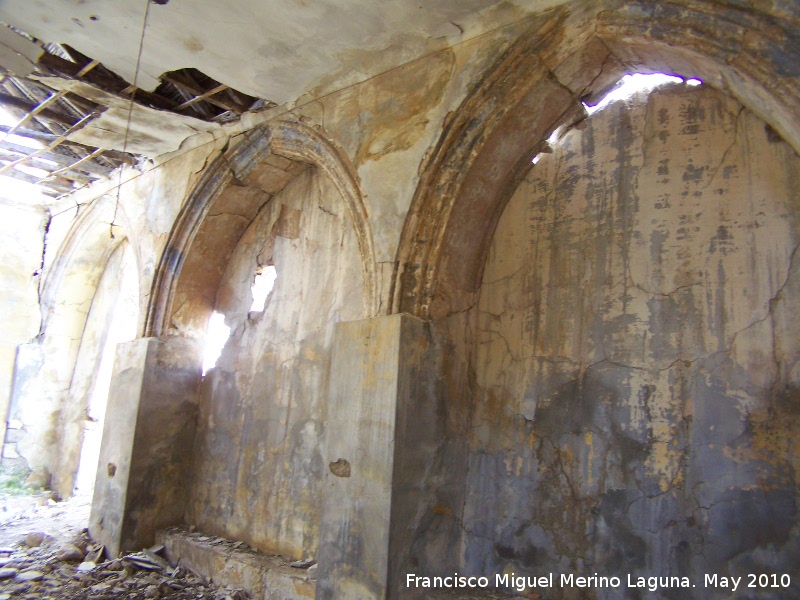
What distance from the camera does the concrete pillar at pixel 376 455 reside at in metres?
3.18

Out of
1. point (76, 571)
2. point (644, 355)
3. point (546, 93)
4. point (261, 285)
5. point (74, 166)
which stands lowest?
point (76, 571)

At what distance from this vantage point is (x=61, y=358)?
7.62 metres

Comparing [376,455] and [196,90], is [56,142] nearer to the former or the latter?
[196,90]

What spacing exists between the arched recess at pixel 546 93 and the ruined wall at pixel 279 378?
3.23ft

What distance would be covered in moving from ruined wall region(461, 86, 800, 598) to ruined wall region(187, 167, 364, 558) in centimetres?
139

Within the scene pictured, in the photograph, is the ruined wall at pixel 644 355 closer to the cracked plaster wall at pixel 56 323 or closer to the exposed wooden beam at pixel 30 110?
the exposed wooden beam at pixel 30 110

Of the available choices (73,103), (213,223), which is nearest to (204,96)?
(213,223)

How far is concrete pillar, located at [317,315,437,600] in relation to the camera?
3184 mm

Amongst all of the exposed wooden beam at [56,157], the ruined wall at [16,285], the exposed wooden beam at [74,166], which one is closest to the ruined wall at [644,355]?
the exposed wooden beam at [74,166]

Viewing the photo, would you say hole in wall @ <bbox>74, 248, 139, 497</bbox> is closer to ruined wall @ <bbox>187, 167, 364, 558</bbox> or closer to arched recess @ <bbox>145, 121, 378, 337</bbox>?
arched recess @ <bbox>145, 121, 378, 337</bbox>

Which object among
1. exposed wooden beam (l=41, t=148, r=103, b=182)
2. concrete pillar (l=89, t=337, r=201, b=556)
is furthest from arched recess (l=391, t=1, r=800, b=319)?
exposed wooden beam (l=41, t=148, r=103, b=182)

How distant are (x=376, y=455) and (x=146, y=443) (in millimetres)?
2877

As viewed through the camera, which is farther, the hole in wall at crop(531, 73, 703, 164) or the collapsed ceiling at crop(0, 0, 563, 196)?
the collapsed ceiling at crop(0, 0, 563, 196)

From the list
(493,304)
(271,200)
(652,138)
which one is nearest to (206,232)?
(271,200)
